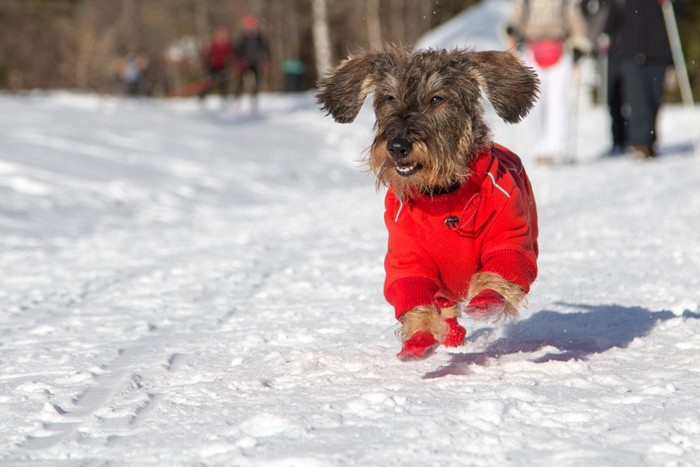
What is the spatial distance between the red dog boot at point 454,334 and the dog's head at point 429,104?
0.79 m

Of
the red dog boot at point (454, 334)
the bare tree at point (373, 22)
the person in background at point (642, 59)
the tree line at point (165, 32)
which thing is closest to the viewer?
the red dog boot at point (454, 334)

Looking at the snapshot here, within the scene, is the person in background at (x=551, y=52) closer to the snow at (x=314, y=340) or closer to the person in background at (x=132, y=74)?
the snow at (x=314, y=340)

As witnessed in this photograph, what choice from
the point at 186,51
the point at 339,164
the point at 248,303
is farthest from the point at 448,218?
the point at 186,51

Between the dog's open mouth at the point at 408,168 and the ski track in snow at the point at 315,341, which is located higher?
the dog's open mouth at the point at 408,168

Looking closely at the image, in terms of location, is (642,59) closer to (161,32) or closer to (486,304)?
(486,304)

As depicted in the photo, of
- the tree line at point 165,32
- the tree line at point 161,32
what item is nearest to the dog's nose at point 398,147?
the tree line at point 165,32

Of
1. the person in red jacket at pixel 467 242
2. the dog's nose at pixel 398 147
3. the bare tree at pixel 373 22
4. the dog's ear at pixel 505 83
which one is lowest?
the person in red jacket at pixel 467 242

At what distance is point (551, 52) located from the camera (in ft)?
38.9

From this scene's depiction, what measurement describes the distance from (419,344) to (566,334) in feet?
3.95

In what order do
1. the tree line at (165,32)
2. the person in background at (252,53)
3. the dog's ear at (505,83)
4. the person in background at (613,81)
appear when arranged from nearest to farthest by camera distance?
1. the dog's ear at (505,83)
2. the person in background at (613,81)
3. the person in background at (252,53)
4. the tree line at (165,32)

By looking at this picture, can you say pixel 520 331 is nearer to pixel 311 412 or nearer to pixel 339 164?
pixel 311 412

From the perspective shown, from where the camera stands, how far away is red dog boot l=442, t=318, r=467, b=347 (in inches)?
175

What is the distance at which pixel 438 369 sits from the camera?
396cm

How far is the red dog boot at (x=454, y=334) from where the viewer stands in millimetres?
4449
